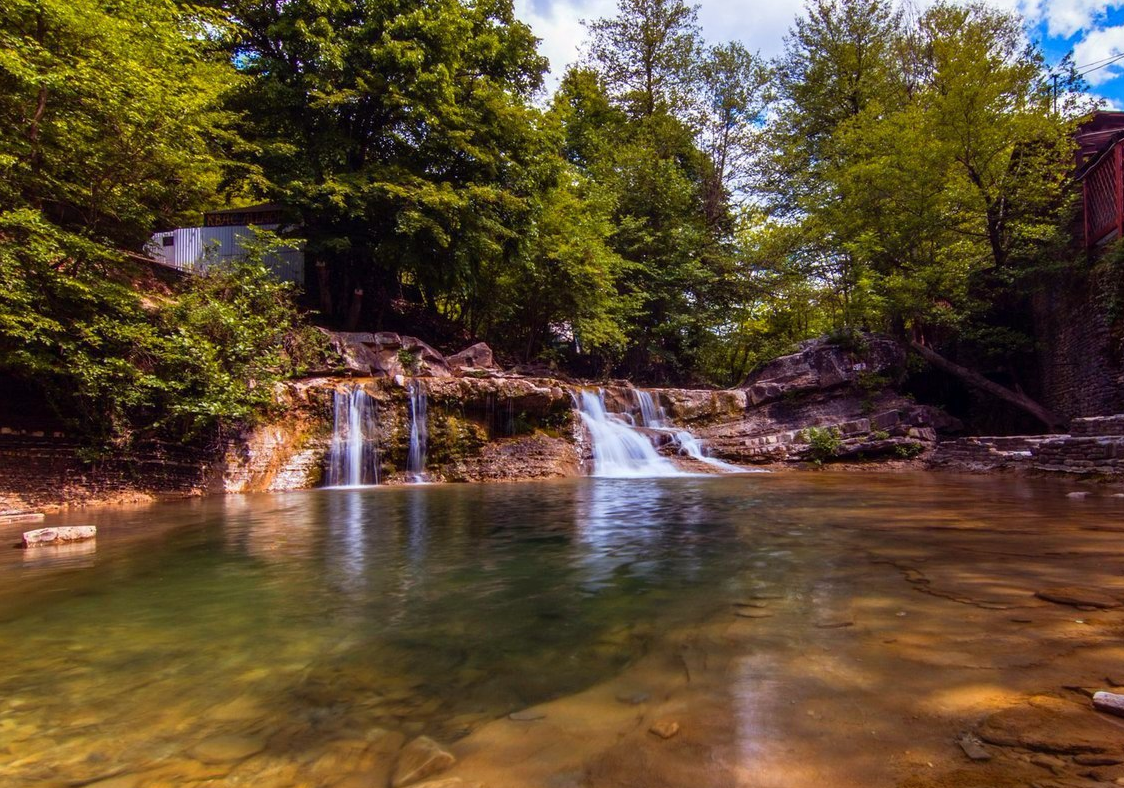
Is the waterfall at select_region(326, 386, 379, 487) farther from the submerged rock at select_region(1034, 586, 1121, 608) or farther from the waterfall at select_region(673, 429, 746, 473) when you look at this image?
the submerged rock at select_region(1034, 586, 1121, 608)

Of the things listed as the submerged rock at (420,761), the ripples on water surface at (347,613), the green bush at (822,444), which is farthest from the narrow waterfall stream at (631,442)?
the submerged rock at (420,761)

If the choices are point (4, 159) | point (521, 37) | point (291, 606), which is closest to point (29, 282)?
point (4, 159)

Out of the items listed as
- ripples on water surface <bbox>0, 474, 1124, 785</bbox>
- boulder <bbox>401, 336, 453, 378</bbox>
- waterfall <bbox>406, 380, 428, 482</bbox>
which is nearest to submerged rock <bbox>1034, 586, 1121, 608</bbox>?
ripples on water surface <bbox>0, 474, 1124, 785</bbox>

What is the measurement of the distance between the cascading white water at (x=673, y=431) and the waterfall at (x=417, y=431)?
704 centimetres

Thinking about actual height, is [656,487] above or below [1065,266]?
below

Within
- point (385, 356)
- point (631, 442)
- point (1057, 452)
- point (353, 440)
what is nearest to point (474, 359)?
point (385, 356)

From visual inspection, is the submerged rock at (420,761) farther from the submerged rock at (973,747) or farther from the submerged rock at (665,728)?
the submerged rock at (973,747)

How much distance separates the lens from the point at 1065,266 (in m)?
14.2

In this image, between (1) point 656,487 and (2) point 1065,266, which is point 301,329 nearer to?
(1) point 656,487

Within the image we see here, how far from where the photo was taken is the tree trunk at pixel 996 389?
1514 cm

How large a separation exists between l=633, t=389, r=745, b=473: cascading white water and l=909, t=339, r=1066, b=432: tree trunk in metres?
8.35

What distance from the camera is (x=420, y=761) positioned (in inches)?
64.7

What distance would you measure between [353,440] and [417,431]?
151 centimetres

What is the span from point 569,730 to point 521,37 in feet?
72.1
